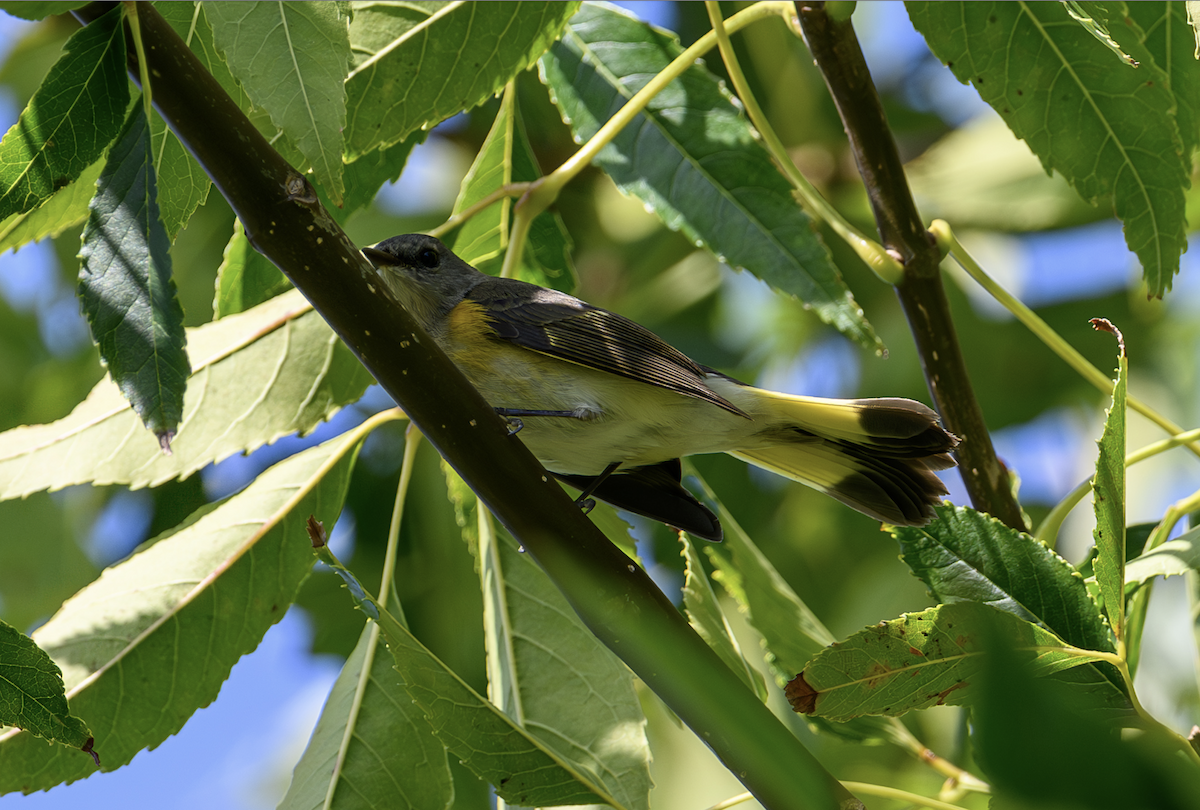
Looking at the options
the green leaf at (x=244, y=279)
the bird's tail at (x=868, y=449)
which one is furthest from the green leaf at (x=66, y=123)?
the bird's tail at (x=868, y=449)

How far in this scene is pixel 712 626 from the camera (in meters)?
1.67

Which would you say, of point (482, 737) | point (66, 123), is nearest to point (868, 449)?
point (482, 737)

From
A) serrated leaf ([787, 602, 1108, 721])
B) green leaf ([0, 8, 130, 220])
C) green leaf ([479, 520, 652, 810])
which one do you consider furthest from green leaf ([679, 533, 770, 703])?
green leaf ([0, 8, 130, 220])

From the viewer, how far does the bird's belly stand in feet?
6.77

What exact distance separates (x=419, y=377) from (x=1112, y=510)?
0.82 m

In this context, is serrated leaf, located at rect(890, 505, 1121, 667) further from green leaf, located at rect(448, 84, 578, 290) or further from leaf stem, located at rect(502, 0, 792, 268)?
green leaf, located at rect(448, 84, 578, 290)

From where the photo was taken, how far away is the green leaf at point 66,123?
119 cm

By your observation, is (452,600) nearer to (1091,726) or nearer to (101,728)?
(101,728)

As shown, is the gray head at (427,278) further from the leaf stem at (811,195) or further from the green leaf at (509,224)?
the leaf stem at (811,195)

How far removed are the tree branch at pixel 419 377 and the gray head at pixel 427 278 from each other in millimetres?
1095

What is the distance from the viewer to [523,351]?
211cm

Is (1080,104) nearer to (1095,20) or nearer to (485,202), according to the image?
(1095,20)

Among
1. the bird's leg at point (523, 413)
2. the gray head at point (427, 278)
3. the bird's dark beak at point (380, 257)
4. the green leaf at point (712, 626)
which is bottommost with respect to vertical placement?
the green leaf at point (712, 626)

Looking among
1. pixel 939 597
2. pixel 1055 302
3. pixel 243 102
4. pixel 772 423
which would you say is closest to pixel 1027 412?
pixel 1055 302
